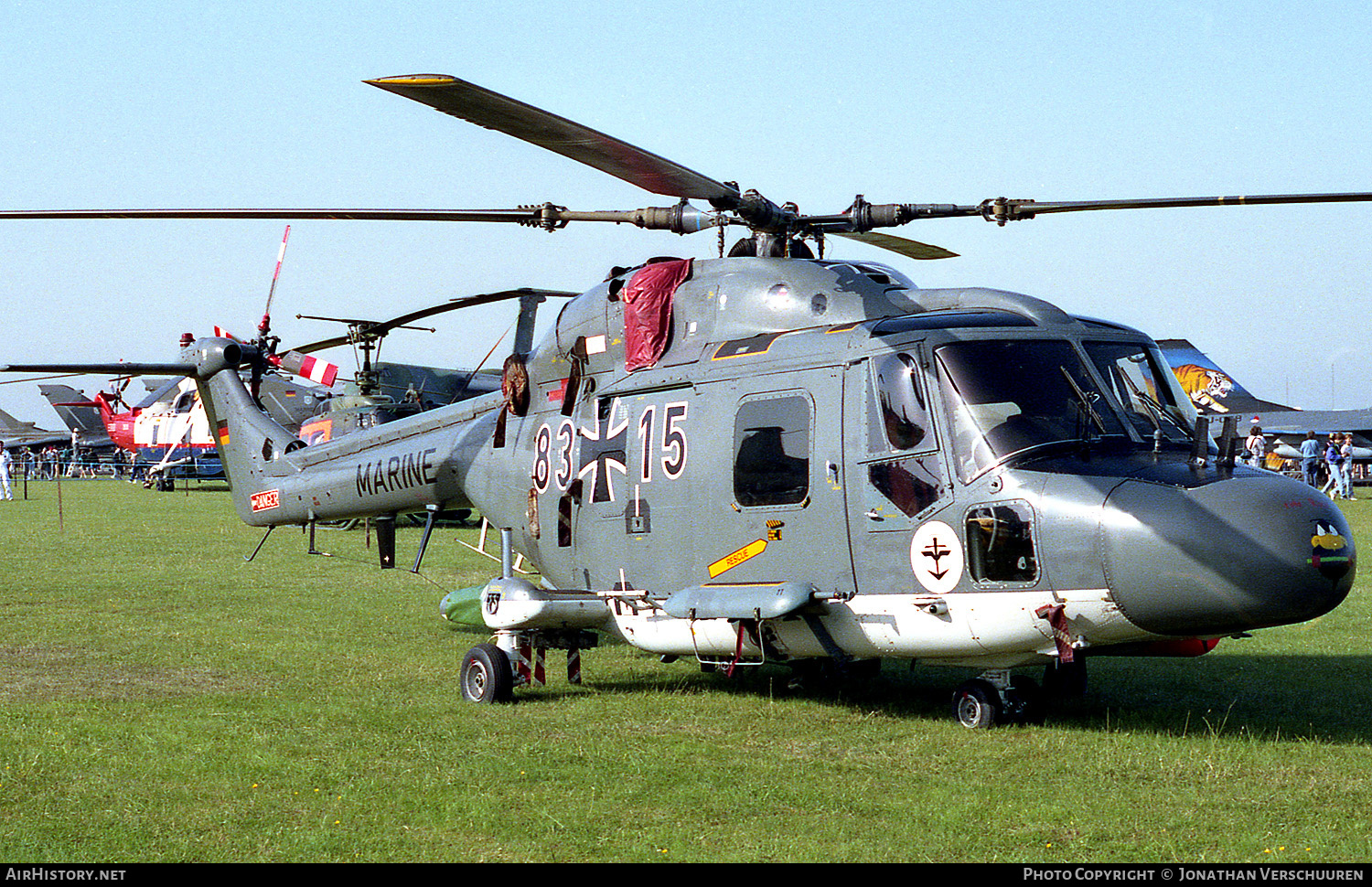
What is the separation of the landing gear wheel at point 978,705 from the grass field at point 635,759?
0.15 metres

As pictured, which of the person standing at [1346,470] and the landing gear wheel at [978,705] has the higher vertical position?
the person standing at [1346,470]

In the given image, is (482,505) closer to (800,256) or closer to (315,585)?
(800,256)

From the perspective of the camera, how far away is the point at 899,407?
8406mm

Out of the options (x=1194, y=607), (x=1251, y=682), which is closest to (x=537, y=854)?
(x=1194, y=607)

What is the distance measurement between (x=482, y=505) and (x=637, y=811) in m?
5.64

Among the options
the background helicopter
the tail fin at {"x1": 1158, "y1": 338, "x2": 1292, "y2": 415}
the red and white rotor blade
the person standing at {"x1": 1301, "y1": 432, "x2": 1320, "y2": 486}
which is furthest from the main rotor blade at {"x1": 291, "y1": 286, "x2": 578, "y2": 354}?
the tail fin at {"x1": 1158, "y1": 338, "x2": 1292, "y2": 415}

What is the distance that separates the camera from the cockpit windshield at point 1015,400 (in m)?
7.97

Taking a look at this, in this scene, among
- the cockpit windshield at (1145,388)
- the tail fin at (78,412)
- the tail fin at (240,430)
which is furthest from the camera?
the tail fin at (78,412)

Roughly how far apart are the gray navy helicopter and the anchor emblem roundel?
15 millimetres

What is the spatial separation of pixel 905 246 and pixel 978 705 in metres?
4.52

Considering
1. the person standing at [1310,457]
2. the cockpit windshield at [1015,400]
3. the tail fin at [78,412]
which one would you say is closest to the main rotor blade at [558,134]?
the cockpit windshield at [1015,400]

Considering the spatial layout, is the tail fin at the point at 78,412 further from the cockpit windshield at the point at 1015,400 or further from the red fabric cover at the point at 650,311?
the cockpit windshield at the point at 1015,400

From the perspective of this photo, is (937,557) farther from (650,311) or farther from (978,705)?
(650,311)

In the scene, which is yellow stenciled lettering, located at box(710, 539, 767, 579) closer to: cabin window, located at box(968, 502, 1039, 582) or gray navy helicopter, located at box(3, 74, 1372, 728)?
gray navy helicopter, located at box(3, 74, 1372, 728)
